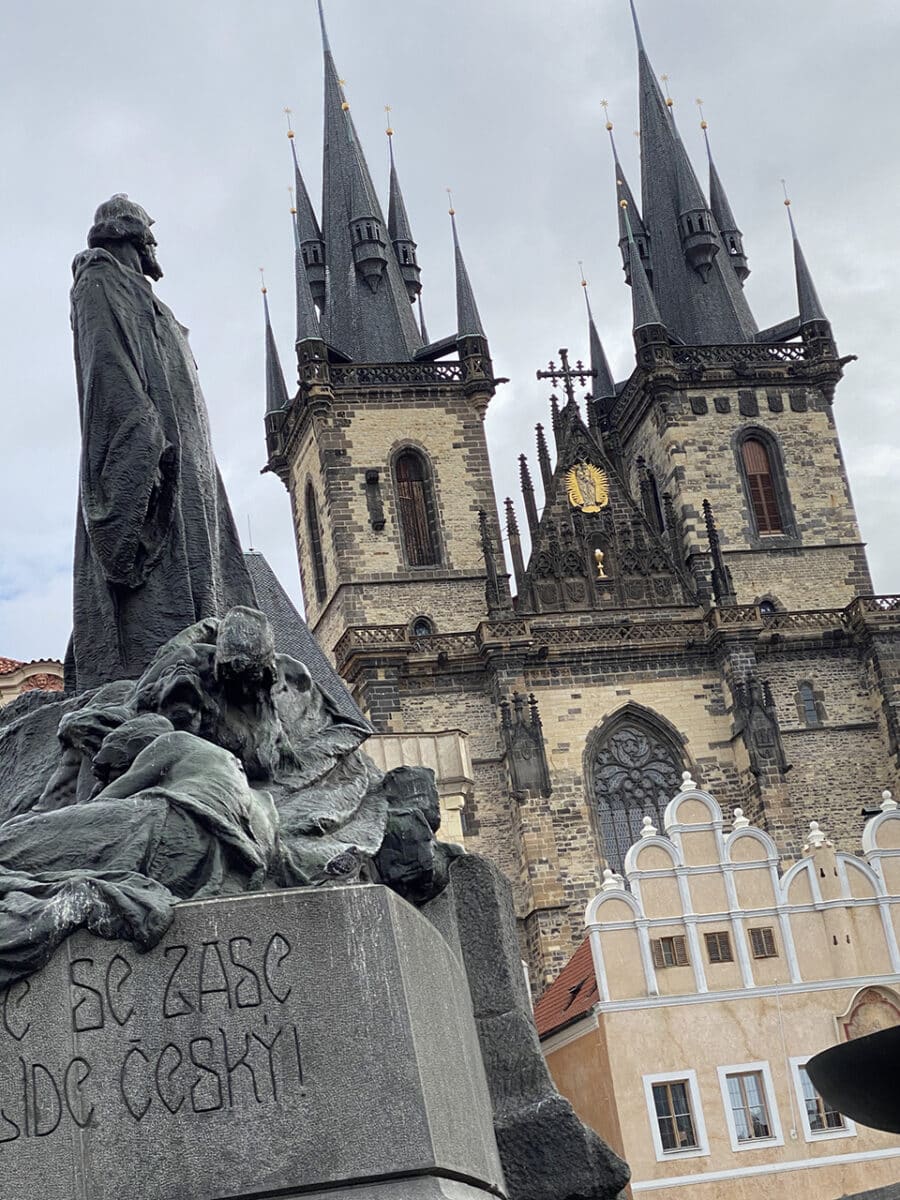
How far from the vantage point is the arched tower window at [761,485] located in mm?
41094

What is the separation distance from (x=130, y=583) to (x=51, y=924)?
1496 millimetres

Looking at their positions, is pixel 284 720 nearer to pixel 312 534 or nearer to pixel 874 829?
pixel 874 829

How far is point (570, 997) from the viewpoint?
25391 millimetres

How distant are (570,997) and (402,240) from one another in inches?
985

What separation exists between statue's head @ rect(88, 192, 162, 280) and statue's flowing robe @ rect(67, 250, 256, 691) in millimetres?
144

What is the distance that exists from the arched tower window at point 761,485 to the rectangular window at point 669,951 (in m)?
18.0

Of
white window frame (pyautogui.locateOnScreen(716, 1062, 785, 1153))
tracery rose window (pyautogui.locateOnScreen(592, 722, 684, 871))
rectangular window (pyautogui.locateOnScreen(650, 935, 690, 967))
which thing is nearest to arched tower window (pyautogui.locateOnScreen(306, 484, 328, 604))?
tracery rose window (pyautogui.locateOnScreen(592, 722, 684, 871))

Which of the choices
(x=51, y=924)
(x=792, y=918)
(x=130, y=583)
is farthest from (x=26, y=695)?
(x=792, y=918)

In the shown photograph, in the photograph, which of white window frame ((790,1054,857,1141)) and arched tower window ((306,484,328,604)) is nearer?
white window frame ((790,1054,857,1141))

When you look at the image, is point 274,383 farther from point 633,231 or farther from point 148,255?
point 148,255

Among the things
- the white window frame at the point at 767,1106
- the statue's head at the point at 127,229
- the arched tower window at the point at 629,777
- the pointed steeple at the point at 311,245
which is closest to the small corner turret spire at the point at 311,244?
the pointed steeple at the point at 311,245

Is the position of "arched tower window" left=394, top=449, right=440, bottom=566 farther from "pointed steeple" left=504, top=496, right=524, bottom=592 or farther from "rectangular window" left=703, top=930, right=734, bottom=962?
"rectangular window" left=703, top=930, right=734, bottom=962

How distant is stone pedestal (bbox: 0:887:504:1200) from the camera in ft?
11.0

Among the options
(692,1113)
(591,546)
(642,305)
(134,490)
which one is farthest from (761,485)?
(134,490)
